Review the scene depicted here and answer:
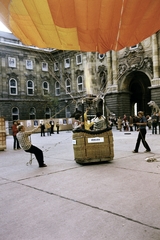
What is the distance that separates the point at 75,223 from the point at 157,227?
1196 mm

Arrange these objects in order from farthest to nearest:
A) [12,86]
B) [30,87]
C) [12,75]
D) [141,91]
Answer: [30,87]
[12,86]
[12,75]
[141,91]

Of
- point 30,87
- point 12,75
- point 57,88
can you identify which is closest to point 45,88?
point 57,88

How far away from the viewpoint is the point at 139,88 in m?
45.9

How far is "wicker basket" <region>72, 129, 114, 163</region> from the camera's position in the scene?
27.5 ft

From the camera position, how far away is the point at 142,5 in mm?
6398

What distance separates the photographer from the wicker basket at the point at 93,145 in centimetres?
838

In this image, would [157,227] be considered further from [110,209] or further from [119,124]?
[119,124]

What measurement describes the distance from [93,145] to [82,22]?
396cm

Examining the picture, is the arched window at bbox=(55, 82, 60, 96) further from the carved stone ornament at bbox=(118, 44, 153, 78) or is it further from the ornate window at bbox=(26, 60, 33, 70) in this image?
the carved stone ornament at bbox=(118, 44, 153, 78)

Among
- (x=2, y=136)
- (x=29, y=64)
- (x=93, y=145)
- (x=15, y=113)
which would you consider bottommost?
(x=93, y=145)

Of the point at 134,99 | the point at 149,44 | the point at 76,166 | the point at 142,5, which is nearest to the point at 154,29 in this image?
the point at 142,5

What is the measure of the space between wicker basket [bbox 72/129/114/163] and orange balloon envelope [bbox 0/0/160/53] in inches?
120

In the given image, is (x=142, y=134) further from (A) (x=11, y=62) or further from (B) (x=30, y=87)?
(B) (x=30, y=87)

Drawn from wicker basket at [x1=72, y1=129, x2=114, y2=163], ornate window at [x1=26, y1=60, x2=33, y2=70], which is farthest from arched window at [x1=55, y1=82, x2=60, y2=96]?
wicker basket at [x1=72, y1=129, x2=114, y2=163]
